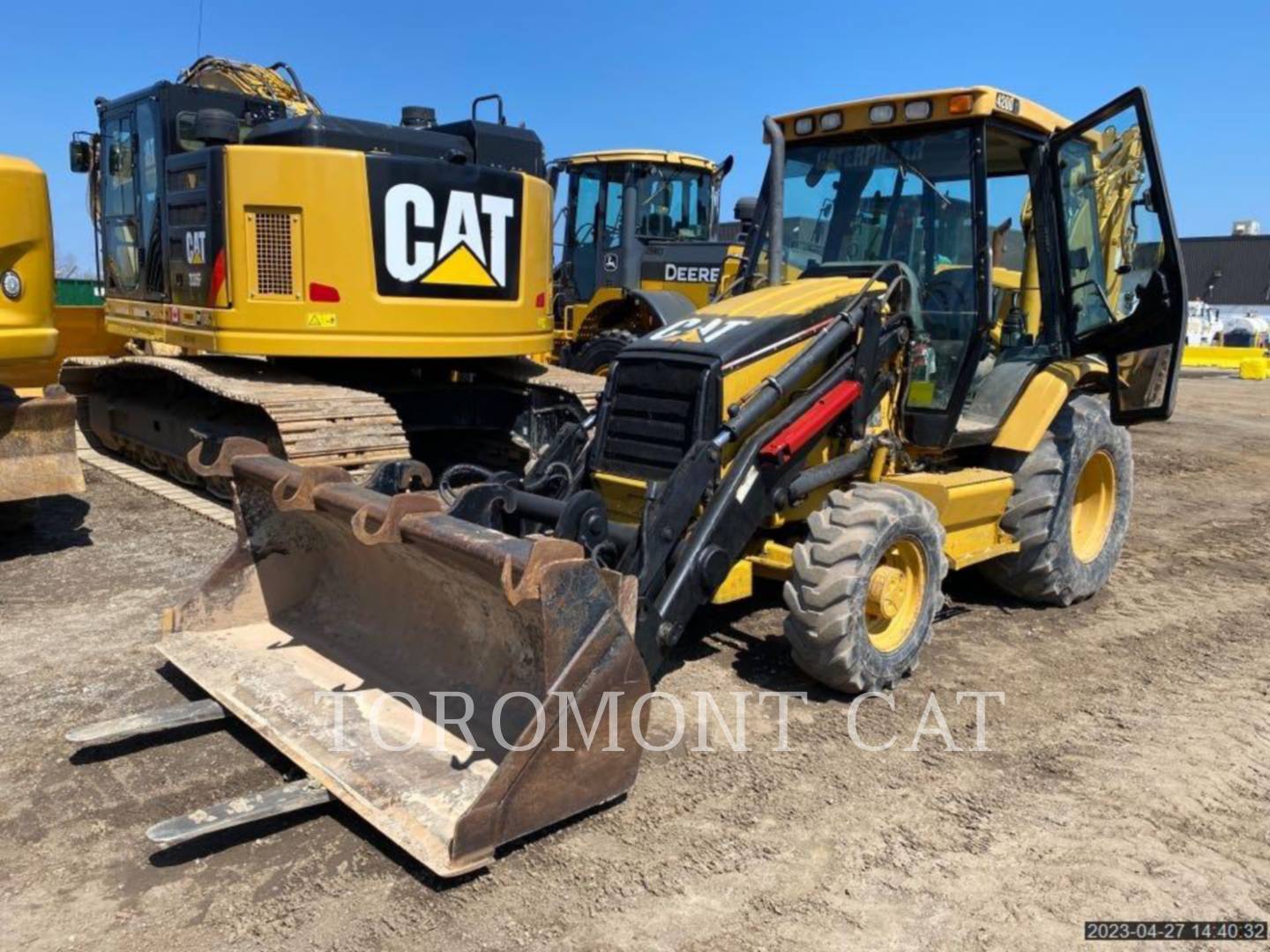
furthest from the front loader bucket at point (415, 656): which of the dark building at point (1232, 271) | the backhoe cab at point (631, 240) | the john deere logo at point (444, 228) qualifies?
the dark building at point (1232, 271)

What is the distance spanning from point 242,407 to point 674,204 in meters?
7.13

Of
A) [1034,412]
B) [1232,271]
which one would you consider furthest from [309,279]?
[1232,271]

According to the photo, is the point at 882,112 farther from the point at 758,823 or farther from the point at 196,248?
the point at 196,248

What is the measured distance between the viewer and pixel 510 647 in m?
3.60

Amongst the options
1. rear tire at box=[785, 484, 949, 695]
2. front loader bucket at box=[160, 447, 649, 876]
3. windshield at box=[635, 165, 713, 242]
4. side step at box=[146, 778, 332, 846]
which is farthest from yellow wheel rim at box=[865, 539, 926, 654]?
windshield at box=[635, 165, 713, 242]

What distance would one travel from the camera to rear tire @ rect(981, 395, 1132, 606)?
5.34 m

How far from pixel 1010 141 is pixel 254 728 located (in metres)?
4.27

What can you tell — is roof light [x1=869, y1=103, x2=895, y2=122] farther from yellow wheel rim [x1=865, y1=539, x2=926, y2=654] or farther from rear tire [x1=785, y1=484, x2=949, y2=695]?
yellow wheel rim [x1=865, y1=539, x2=926, y2=654]

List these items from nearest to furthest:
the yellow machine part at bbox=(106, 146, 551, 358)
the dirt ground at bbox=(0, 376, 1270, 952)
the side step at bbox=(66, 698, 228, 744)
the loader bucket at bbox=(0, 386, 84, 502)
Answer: the dirt ground at bbox=(0, 376, 1270, 952) → the side step at bbox=(66, 698, 228, 744) → the loader bucket at bbox=(0, 386, 84, 502) → the yellow machine part at bbox=(106, 146, 551, 358)

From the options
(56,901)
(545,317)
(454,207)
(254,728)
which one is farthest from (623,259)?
(56,901)

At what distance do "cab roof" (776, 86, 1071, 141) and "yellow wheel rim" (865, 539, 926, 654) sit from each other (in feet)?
6.72

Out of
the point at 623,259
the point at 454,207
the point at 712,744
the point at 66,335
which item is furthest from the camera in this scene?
the point at 623,259

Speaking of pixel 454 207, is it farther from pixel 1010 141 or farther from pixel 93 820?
pixel 93 820

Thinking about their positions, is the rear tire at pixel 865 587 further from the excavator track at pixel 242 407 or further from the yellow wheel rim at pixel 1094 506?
the excavator track at pixel 242 407
